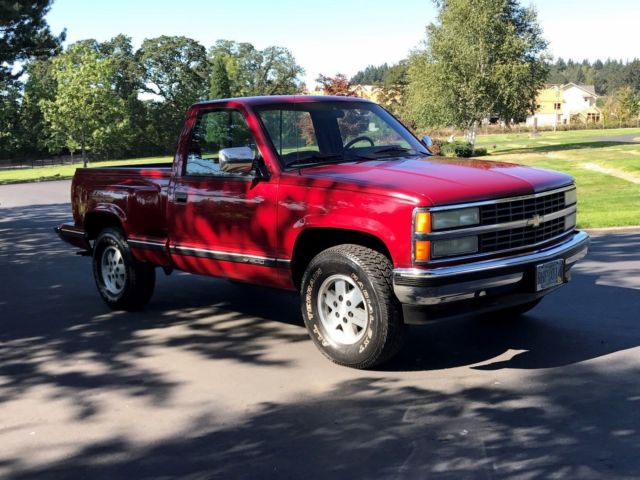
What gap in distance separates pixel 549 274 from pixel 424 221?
1222 mm

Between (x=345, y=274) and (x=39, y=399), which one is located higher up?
(x=345, y=274)

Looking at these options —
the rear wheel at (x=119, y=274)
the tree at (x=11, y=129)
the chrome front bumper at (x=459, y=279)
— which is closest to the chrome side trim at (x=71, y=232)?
the rear wheel at (x=119, y=274)

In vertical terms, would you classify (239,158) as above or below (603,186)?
above

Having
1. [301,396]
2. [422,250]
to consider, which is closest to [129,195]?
[301,396]

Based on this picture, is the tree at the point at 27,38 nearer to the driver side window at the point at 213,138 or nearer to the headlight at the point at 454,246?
the driver side window at the point at 213,138

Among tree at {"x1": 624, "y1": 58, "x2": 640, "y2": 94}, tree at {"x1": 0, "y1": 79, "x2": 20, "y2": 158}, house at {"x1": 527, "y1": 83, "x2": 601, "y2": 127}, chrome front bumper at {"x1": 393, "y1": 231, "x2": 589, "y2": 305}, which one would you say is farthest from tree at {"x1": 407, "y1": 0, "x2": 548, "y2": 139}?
tree at {"x1": 624, "y1": 58, "x2": 640, "y2": 94}

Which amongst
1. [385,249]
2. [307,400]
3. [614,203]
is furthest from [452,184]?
[614,203]

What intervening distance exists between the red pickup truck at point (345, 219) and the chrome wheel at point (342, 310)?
1cm

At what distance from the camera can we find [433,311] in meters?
4.59

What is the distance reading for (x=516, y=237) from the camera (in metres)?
4.91

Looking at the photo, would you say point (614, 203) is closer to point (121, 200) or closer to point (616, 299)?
point (616, 299)

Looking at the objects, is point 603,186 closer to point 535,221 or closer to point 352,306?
point 535,221

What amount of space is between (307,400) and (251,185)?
1.91 metres

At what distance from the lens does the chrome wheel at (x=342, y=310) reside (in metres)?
4.96
